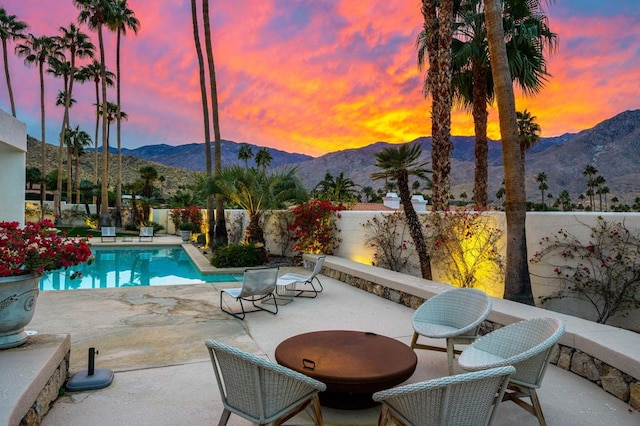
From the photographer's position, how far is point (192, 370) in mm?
3758

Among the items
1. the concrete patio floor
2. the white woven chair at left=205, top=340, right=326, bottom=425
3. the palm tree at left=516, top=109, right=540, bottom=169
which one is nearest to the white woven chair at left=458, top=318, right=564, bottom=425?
the concrete patio floor

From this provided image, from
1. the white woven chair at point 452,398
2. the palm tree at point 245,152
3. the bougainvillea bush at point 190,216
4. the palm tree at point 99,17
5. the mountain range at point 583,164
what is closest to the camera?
the white woven chair at point 452,398

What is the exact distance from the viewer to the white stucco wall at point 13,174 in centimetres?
617

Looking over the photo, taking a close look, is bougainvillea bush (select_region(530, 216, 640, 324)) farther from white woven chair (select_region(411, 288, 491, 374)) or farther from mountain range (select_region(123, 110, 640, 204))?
mountain range (select_region(123, 110, 640, 204))

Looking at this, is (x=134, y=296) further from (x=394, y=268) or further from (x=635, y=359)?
(x=635, y=359)

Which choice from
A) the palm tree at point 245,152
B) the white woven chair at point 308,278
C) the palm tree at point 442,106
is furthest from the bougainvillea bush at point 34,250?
the palm tree at point 245,152

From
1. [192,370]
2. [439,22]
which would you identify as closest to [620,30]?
[439,22]

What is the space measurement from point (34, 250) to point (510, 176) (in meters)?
5.47

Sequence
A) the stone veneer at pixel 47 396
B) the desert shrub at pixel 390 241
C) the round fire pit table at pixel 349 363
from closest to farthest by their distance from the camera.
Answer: the stone veneer at pixel 47 396
the round fire pit table at pixel 349 363
the desert shrub at pixel 390 241

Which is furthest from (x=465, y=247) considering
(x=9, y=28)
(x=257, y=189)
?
(x=9, y=28)

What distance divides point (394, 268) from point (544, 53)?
7726 mm

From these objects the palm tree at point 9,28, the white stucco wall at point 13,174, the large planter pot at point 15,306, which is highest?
the palm tree at point 9,28

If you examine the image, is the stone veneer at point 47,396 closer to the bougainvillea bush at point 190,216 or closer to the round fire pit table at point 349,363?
the round fire pit table at point 349,363

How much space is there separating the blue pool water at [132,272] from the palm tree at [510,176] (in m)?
6.73
